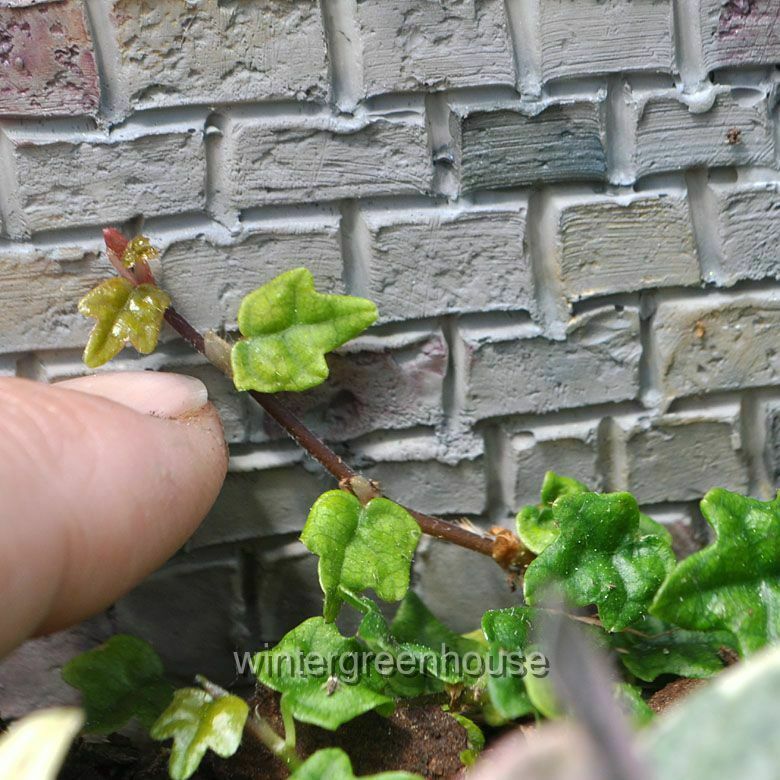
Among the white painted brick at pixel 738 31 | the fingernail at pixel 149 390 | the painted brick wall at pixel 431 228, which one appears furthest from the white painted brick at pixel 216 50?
the white painted brick at pixel 738 31

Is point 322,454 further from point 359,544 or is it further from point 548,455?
point 548,455

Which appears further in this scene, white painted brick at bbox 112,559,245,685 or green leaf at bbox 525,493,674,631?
white painted brick at bbox 112,559,245,685

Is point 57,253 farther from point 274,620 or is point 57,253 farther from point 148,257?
point 274,620

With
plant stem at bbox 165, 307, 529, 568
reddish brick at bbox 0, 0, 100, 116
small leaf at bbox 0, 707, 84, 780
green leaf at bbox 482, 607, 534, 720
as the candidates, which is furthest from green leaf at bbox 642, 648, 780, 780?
reddish brick at bbox 0, 0, 100, 116

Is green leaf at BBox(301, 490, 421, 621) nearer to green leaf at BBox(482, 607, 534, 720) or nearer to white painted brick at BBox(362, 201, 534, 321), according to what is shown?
green leaf at BBox(482, 607, 534, 720)

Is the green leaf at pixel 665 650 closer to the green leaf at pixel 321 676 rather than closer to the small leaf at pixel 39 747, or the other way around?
the green leaf at pixel 321 676

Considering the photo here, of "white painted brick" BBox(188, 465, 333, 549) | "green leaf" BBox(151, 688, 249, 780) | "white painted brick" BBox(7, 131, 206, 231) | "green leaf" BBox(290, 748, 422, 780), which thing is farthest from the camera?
"white painted brick" BBox(188, 465, 333, 549)

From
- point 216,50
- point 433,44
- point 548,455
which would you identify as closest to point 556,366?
point 548,455
